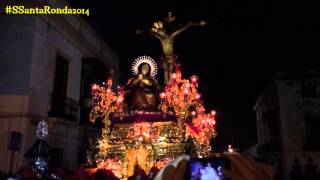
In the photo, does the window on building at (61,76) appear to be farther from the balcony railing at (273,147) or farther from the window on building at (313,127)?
the window on building at (313,127)

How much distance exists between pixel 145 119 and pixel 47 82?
19.8 ft

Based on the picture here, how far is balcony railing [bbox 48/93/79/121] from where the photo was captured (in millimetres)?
16469

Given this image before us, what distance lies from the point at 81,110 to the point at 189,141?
9.10 meters

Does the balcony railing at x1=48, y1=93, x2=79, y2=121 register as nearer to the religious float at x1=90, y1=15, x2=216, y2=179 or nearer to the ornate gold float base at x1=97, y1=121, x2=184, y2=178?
the religious float at x1=90, y1=15, x2=216, y2=179

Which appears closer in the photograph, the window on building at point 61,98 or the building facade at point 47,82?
the building facade at point 47,82

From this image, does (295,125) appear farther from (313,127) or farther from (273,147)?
(273,147)

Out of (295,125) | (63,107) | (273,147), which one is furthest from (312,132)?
(63,107)

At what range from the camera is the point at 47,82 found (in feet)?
52.9

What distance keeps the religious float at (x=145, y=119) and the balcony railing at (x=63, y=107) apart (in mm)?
4071

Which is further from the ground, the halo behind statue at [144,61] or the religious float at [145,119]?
the halo behind statue at [144,61]

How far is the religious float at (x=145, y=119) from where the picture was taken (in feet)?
39.4

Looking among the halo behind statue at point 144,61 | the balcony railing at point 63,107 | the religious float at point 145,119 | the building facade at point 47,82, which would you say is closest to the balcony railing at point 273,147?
the building facade at point 47,82

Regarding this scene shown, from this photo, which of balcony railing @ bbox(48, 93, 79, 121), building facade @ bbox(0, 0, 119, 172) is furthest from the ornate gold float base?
balcony railing @ bbox(48, 93, 79, 121)

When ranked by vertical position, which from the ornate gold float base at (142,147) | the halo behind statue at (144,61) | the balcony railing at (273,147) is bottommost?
the ornate gold float base at (142,147)
